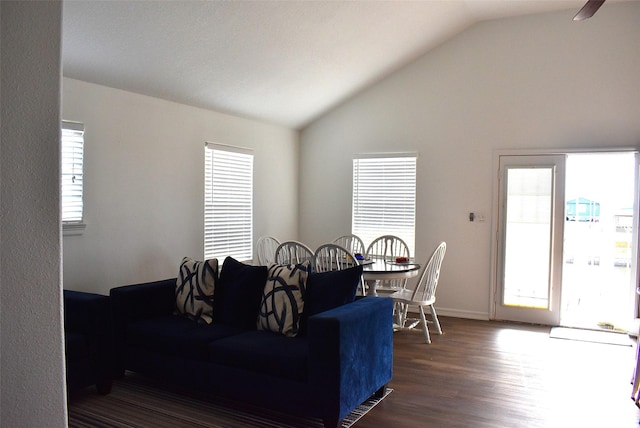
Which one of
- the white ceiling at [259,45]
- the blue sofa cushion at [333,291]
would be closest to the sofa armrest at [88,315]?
the blue sofa cushion at [333,291]

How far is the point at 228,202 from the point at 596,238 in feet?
17.0

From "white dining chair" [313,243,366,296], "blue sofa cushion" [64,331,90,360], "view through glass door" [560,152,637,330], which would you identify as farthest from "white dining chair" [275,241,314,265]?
"view through glass door" [560,152,637,330]

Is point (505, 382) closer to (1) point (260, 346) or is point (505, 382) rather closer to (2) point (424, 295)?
(2) point (424, 295)

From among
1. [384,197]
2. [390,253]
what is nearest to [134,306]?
[390,253]

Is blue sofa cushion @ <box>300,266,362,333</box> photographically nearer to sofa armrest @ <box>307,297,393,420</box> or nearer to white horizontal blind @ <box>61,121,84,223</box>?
sofa armrest @ <box>307,297,393,420</box>

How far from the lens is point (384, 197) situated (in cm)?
667

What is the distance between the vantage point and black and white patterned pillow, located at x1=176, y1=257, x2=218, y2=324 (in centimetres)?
404

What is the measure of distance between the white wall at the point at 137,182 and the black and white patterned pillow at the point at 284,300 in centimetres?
159

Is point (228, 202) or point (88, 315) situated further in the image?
point (228, 202)

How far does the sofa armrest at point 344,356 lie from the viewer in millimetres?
2975

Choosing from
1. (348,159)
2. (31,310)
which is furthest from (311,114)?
(31,310)

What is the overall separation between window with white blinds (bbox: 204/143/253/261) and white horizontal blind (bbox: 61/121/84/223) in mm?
1529

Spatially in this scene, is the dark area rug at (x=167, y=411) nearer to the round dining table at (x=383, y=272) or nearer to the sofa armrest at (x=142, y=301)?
the sofa armrest at (x=142, y=301)

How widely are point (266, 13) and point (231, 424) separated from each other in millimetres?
3153
